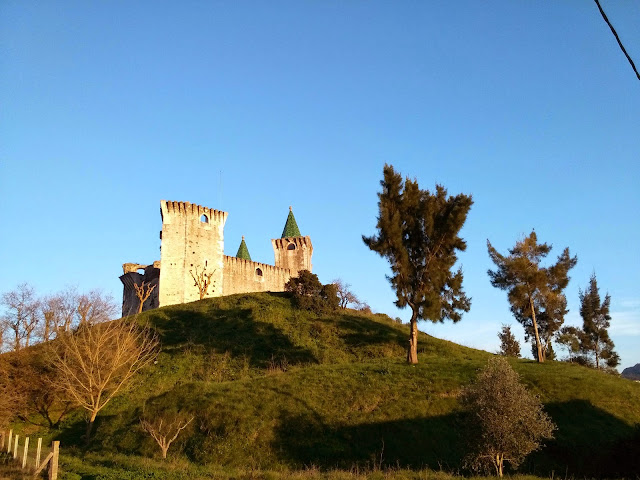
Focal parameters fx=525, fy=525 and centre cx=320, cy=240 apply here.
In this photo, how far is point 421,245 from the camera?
117ft

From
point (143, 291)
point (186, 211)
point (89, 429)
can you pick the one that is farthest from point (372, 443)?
point (143, 291)

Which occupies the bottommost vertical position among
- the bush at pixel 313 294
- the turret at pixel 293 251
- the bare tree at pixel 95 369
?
the bare tree at pixel 95 369

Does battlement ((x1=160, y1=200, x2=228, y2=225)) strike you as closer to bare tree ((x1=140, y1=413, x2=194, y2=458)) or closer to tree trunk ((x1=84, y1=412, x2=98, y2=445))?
tree trunk ((x1=84, y1=412, x2=98, y2=445))

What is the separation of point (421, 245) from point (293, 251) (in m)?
46.0

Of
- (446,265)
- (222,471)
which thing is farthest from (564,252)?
(222,471)

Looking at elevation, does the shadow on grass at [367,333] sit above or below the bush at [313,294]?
below

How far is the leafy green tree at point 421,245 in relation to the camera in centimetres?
3466

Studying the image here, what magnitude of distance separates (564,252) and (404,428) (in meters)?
24.7

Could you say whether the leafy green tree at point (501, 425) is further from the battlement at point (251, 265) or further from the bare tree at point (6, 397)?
the battlement at point (251, 265)

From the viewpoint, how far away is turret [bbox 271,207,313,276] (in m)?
79.8

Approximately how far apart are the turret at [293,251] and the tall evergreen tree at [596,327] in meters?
39.0

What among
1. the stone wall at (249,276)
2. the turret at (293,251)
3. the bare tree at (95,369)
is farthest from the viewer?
the turret at (293,251)

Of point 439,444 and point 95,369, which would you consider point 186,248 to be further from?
point 439,444

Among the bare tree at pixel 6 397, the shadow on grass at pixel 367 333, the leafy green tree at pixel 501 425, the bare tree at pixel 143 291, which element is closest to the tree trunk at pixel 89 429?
the bare tree at pixel 6 397
